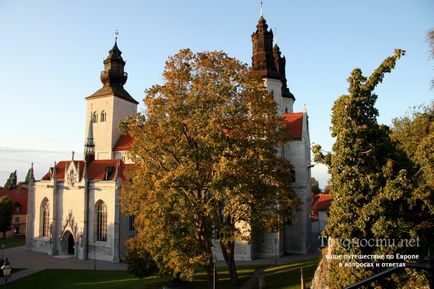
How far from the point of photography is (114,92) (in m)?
50.1

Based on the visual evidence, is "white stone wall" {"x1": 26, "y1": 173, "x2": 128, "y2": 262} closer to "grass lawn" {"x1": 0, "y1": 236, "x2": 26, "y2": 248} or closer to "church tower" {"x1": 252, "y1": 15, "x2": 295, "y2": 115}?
"grass lawn" {"x1": 0, "y1": 236, "x2": 26, "y2": 248}

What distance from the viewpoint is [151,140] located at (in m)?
20.9

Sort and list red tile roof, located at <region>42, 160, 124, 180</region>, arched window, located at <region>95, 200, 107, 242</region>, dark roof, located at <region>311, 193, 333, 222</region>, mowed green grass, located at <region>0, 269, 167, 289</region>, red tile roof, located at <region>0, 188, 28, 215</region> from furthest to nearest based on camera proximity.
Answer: red tile roof, located at <region>0, 188, 28, 215</region>, dark roof, located at <region>311, 193, 333, 222</region>, red tile roof, located at <region>42, 160, 124, 180</region>, arched window, located at <region>95, 200, 107, 242</region>, mowed green grass, located at <region>0, 269, 167, 289</region>

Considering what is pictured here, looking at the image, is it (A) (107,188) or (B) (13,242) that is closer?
(A) (107,188)

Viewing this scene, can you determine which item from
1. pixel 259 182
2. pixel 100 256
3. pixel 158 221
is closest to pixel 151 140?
pixel 158 221

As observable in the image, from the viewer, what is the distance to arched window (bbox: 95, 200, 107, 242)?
40.4m

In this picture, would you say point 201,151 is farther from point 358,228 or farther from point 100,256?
point 100,256

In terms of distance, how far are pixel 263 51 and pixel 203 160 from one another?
24.1 m

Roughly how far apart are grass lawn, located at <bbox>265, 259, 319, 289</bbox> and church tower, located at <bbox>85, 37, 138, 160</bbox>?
1157 inches

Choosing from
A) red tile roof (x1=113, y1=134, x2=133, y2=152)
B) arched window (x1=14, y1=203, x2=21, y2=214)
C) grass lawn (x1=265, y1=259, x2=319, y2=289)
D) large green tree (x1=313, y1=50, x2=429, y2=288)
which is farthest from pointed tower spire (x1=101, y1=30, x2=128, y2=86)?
large green tree (x1=313, y1=50, x2=429, y2=288)

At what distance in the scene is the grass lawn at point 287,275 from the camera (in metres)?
23.2

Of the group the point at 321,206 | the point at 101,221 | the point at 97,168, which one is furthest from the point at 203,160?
the point at 321,206

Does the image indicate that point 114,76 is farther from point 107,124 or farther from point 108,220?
point 108,220

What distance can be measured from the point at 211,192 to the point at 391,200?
1116cm
